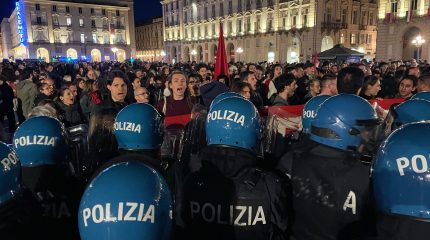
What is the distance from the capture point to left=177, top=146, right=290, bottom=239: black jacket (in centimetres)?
214

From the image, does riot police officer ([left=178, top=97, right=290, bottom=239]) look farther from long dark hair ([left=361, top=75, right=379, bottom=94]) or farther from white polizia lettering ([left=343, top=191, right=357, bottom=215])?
long dark hair ([left=361, top=75, right=379, bottom=94])

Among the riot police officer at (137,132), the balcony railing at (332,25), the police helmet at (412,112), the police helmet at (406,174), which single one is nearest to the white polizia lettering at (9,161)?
the riot police officer at (137,132)

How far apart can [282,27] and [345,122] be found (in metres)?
50.3

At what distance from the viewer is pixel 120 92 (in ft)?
15.7

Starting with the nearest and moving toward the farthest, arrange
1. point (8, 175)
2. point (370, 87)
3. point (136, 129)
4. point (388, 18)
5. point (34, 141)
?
point (8, 175), point (34, 141), point (136, 129), point (370, 87), point (388, 18)

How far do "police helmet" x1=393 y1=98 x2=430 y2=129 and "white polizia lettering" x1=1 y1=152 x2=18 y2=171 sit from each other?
289cm

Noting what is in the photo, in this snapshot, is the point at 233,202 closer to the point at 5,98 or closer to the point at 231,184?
the point at 231,184

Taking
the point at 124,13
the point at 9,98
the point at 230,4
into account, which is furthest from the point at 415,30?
the point at 124,13

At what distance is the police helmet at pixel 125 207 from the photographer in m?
1.26

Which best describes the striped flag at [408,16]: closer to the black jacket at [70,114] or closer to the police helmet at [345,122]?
the black jacket at [70,114]

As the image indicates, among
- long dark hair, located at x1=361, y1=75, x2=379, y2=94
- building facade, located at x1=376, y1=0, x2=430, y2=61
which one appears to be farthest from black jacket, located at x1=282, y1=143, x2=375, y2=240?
building facade, located at x1=376, y1=0, x2=430, y2=61

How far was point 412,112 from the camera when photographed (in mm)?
3166

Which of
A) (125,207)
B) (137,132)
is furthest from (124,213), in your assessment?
(137,132)

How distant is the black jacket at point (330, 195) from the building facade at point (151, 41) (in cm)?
8451
